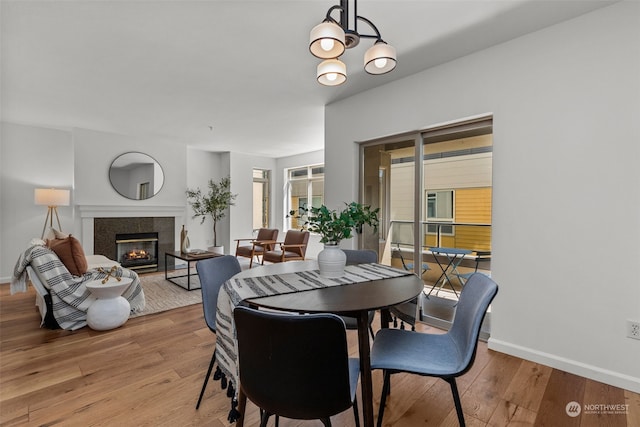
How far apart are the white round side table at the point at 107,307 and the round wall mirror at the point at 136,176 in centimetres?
320

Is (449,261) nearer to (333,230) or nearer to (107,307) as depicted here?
(333,230)

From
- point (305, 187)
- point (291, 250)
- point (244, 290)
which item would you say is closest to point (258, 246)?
point (291, 250)

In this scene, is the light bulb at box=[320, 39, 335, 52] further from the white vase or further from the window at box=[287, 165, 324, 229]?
the window at box=[287, 165, 324, 229]

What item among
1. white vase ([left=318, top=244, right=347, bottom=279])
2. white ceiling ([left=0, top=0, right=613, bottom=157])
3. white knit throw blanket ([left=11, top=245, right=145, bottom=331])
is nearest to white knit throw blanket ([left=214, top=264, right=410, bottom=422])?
white vase ([left=318, top=244, right=347, bottom=279])

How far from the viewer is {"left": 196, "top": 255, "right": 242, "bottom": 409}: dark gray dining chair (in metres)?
1.80

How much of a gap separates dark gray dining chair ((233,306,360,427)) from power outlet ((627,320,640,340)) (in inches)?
82.3

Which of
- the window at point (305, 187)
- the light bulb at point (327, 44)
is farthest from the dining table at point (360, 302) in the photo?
the window at point (305, 187)

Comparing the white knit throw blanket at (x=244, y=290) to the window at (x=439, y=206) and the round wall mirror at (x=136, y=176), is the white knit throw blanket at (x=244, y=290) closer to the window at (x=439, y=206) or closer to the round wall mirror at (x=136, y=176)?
the window at (x=439, y=206)

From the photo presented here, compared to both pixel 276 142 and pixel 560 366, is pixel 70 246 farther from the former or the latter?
pixel 560 366

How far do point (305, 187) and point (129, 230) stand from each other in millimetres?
3708

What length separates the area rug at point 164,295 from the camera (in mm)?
3554

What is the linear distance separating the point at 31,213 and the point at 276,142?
416cm

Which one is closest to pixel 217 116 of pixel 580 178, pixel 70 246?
pixel 70 246

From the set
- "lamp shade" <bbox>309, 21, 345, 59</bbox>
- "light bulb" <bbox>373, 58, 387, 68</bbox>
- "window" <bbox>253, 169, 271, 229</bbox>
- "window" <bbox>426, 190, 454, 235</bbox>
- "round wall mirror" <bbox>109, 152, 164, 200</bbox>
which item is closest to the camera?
"lamp shade" <bbox>309, 21, 345, 59</bbox>
